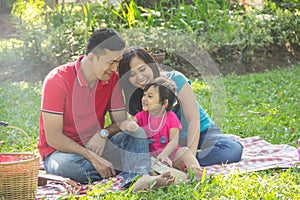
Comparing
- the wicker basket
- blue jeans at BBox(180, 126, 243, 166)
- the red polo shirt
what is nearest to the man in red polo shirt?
the red polo shirt

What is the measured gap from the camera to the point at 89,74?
4.02 metres

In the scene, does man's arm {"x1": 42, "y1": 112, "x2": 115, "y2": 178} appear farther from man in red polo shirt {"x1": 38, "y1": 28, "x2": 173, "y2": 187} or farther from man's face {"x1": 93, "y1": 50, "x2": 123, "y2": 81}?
man's face {"x1": 93, "y1": 50, "x2": 123, "y2": 81}

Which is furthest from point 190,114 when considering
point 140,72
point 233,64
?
point 233,64

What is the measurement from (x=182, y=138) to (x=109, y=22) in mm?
4771

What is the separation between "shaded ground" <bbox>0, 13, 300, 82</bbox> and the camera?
8.19 meters

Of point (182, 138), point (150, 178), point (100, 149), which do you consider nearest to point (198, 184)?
point (150, 178)

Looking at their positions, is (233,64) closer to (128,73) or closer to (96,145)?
(128,73)

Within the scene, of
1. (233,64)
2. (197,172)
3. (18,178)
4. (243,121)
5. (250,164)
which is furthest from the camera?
(233,64)

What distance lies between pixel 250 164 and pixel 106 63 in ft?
4.17

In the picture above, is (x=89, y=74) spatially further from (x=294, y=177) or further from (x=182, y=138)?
(x=294, y=177)

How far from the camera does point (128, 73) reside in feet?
13.1

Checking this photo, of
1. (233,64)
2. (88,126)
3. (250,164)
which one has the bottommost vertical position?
(233,64)

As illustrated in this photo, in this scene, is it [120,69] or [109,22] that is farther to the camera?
[109,22]

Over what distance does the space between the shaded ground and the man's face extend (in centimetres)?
399
